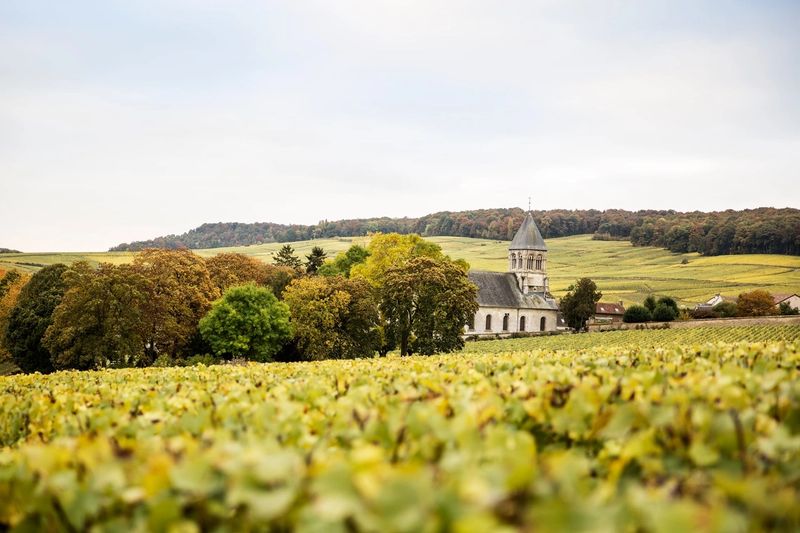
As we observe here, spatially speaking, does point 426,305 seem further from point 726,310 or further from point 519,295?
point 726,310

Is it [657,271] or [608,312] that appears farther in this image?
[657,271]

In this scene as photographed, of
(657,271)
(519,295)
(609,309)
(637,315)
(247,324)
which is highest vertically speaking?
(657,271)

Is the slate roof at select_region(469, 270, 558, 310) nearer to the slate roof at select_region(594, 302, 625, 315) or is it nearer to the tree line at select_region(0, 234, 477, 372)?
the slate roof at select_region(594, 302, 625, 315)

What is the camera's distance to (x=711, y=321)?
3452 inches

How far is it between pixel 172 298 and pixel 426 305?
79.0ft

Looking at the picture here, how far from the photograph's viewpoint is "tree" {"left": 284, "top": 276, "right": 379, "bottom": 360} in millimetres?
54562

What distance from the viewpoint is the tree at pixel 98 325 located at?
5025cm

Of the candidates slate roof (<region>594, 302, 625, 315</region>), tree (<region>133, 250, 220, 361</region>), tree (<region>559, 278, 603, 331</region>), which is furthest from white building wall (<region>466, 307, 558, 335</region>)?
tree (<region>133, 250, 220, 361</region>)

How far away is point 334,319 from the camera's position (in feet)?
182

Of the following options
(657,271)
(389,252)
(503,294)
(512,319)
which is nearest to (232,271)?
(389,252)

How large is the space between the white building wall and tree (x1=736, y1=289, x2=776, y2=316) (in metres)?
33.6

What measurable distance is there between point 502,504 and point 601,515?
1.33 feet

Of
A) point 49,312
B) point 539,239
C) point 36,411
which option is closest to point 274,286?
point 49,312

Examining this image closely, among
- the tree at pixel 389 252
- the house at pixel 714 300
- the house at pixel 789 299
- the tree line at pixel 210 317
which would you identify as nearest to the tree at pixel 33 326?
the tree line at pixel 210 317
